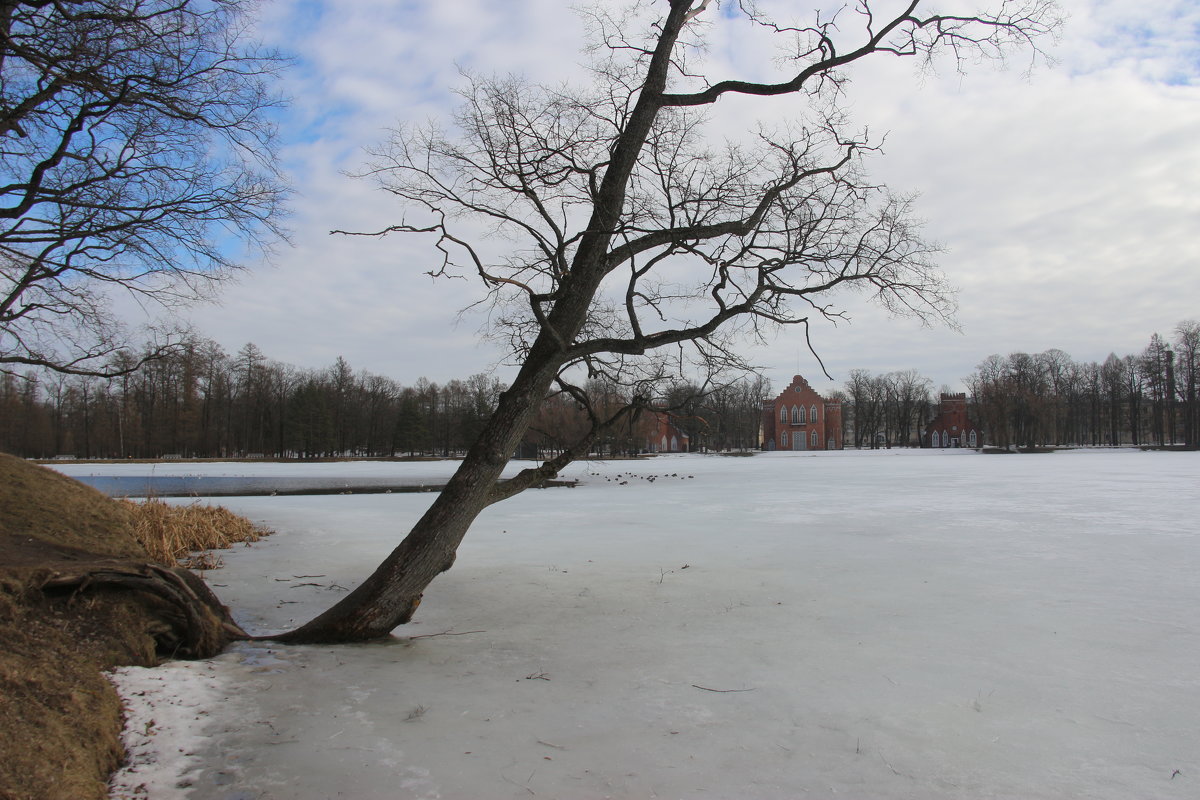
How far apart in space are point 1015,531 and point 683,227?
1004 cm

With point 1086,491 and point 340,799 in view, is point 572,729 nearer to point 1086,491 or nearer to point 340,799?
point 340,799

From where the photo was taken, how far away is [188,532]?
40.4ft

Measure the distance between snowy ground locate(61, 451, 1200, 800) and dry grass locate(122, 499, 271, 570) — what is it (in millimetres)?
906

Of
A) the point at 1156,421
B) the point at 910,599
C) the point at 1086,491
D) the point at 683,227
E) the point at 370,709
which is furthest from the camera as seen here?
the point at 1156,421

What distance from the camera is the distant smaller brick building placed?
96.1 meters

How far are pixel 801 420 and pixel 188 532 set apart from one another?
83.2 metres

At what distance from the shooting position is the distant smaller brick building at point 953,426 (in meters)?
96.1

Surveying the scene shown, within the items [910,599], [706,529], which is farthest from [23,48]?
[706,529]

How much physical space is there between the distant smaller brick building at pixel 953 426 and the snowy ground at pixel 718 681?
93933 mm

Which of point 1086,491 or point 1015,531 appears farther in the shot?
point 1086,491

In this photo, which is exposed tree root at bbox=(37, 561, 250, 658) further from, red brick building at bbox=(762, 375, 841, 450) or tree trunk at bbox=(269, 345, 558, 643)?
red brick building at bbox=(762, 375, 841, 450)

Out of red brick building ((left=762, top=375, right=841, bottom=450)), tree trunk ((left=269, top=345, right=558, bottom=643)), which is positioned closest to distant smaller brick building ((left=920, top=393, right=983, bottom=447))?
red brick building ((left=762, top=375, right=841, bottom=450))

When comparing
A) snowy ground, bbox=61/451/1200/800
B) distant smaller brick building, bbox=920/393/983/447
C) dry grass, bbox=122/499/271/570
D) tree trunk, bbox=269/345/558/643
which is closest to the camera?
snowy ground, bbox=61/451/1200/800

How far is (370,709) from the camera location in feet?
15.6
